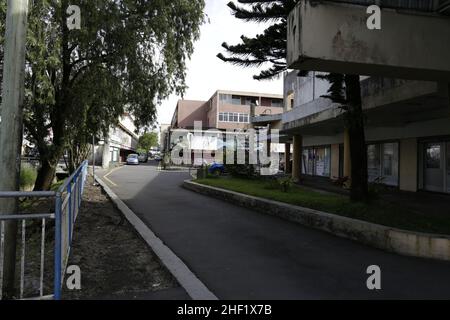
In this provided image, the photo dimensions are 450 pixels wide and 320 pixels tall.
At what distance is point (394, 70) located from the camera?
24.3 feet

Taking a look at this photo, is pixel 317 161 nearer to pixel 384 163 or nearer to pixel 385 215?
pixel 384 163

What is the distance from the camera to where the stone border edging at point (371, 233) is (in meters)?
6.51

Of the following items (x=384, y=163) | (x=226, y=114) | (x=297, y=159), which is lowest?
(x=384, y=163)

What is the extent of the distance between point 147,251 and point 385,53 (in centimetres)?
547

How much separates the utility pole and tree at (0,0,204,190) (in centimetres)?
422

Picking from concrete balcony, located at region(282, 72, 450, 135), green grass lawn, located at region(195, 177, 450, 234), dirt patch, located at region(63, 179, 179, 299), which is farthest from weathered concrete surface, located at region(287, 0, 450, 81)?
dirt patch, located at region(63, 179, 179, 299)

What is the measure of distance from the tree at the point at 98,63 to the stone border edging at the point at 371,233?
487 cm

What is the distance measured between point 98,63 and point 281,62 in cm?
528

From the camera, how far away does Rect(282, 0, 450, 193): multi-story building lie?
22.6 feet

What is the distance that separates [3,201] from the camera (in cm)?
456

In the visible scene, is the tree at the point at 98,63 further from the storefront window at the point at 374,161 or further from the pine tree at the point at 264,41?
the storefront window at the point at 374,161

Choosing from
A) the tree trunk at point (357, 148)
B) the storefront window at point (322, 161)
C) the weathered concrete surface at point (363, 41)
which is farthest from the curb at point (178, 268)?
the storefront window at point (322, 161)

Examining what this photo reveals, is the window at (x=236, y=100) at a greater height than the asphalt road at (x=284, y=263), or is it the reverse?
the window at (x=236, y=100)

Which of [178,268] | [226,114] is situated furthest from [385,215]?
[226,114]
